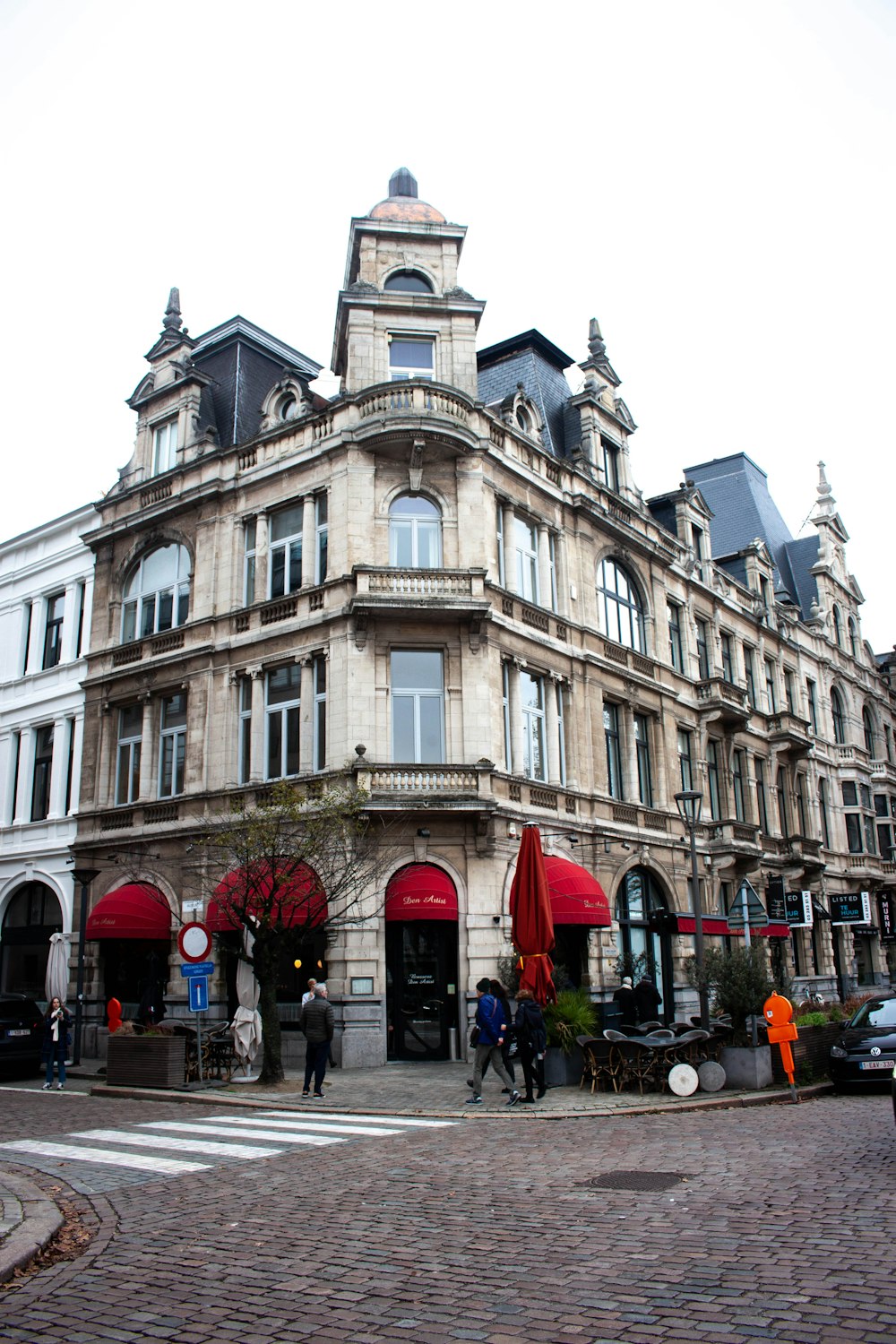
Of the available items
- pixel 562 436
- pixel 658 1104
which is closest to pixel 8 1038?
pixel 658 1104

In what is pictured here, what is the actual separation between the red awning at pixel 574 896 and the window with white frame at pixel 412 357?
12.2m

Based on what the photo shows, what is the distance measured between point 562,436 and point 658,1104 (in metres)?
22.0

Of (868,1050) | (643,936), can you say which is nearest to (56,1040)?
(868,1050)

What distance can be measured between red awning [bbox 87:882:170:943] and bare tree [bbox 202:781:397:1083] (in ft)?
16.3

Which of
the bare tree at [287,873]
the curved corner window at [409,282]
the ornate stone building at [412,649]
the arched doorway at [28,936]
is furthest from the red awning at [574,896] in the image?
the curved corner window at [409,282]

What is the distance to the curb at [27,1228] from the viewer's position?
24.2 feet

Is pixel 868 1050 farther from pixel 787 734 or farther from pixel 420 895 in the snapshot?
pixel 787 734

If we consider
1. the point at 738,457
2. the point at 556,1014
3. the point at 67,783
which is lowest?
the point at 556,1014

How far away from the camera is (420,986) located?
23344 millimetres

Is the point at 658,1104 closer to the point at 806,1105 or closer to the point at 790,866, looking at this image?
the point at 806,1105

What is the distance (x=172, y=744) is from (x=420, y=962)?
9.52 meters

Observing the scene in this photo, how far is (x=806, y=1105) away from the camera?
1528 centimetres

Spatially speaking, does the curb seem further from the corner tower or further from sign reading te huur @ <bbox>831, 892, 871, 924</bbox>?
sign reading te huur @ <bbox>831, 892, 871, 924</bbox>

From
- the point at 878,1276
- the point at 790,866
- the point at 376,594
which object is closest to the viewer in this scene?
the point at 878,1276
